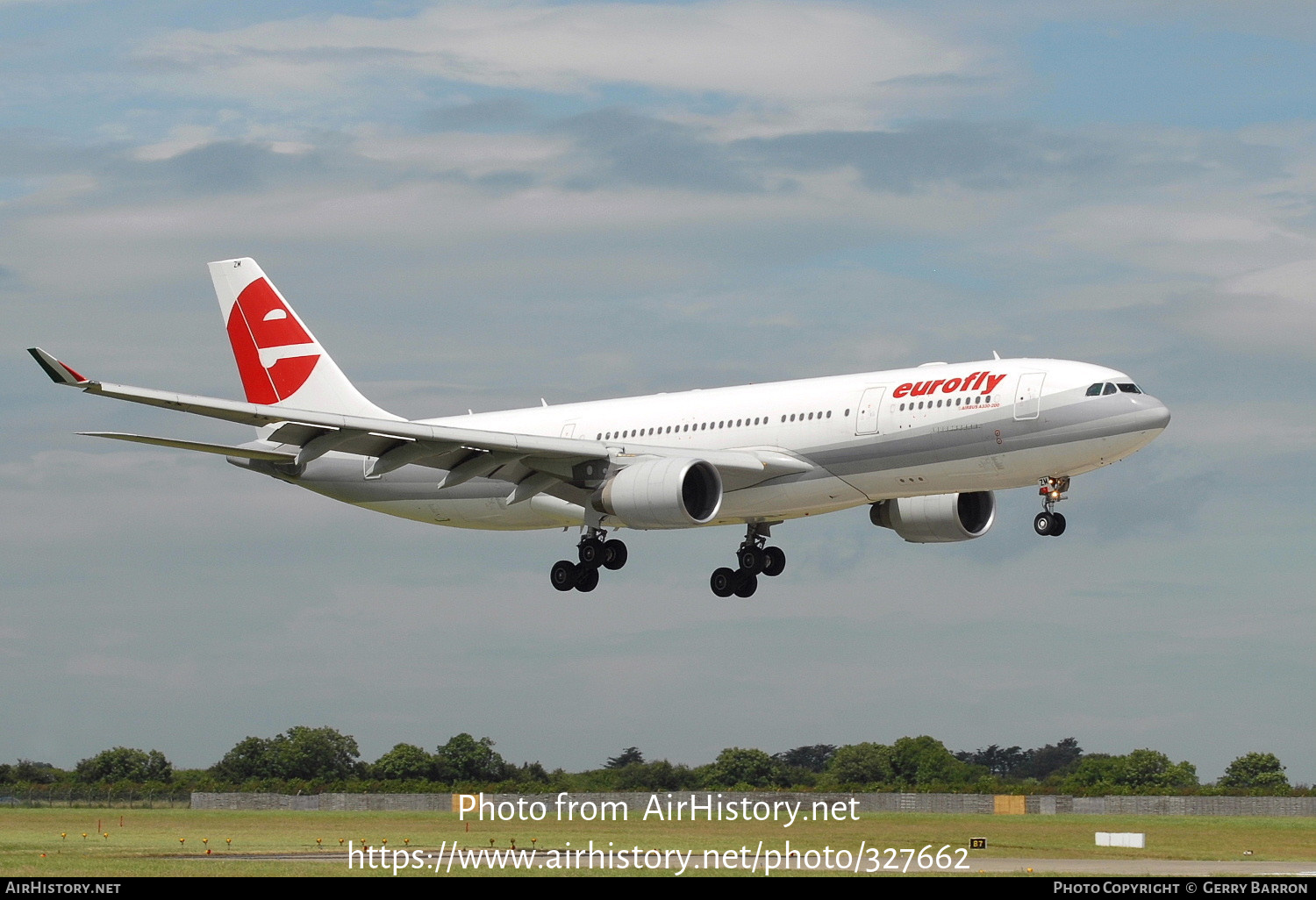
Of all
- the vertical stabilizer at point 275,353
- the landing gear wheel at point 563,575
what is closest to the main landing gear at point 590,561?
the landing gear wheel at point 563,575

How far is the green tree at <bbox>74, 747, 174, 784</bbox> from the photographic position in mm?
92438

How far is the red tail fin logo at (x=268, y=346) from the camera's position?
61.3 meters

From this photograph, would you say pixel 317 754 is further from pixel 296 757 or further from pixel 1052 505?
pixel 1052 505

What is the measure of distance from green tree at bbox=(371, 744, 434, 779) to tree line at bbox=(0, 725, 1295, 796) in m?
0.05

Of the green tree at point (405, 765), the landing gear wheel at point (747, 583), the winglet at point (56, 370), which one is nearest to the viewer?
the winglet at point (56, 370)

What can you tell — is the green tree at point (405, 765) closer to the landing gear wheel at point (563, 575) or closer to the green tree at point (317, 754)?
the green tree at point (317, 754)

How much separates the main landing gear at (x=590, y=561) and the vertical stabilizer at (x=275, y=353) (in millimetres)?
10767

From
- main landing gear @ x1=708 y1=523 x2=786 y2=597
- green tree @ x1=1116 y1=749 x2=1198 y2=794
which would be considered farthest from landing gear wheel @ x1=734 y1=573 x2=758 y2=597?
green tree @ x1=1116 y1=749 x2=1198 y2=794

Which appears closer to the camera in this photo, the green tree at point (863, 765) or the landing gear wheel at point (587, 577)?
the landing gear wheel at point (587, 577)

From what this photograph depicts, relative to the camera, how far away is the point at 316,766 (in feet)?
311

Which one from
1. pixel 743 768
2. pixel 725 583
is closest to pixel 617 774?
pixel 743 768

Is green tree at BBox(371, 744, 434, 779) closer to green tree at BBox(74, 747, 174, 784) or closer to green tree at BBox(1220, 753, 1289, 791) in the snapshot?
green tree at BBox(74, 747, 174, 784)

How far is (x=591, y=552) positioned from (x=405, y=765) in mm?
45157
